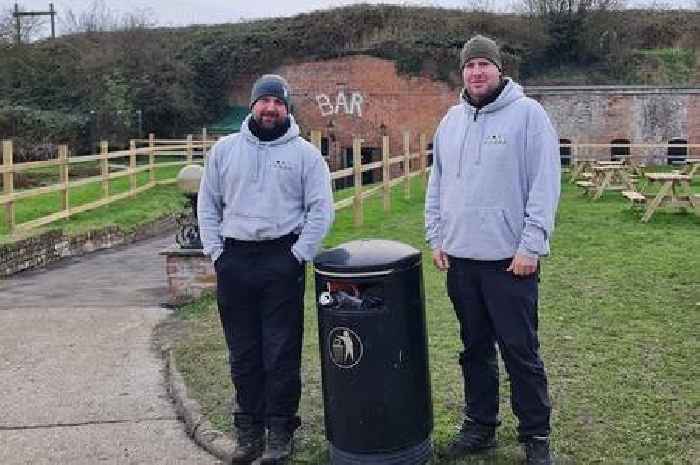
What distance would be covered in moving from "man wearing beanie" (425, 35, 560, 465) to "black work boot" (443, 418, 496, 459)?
27 centimetres

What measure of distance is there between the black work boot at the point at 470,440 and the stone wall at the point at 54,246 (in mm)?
8753

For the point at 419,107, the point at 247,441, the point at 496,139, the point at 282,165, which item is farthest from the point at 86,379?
the point at 419,107

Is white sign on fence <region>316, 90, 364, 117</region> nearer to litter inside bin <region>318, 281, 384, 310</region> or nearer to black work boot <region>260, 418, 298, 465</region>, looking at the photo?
black work boot <region>260, 418, 298, 465</region>

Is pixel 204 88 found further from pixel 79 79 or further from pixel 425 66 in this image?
pixel 425 66

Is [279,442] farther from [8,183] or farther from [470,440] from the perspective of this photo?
[8,183]

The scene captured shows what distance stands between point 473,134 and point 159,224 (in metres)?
14.2

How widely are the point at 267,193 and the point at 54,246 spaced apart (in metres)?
9.72

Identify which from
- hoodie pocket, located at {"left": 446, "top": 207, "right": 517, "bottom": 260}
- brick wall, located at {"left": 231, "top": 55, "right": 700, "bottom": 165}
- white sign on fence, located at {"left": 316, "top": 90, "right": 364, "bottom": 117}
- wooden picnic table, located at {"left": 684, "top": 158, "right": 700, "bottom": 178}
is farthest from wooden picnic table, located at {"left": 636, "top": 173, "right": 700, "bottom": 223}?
white sign on fence, located at {"left": 316, "top": 90, "right": 364, "bottom": 117}

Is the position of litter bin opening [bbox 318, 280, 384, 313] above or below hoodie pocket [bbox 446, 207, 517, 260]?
below

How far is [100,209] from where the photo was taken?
17.9 metres

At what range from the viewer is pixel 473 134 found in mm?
4203

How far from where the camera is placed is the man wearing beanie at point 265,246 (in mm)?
4508

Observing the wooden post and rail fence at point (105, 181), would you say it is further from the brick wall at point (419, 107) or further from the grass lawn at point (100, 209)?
the brick wall at point (419, 107)

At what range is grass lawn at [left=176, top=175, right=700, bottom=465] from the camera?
4.60m
